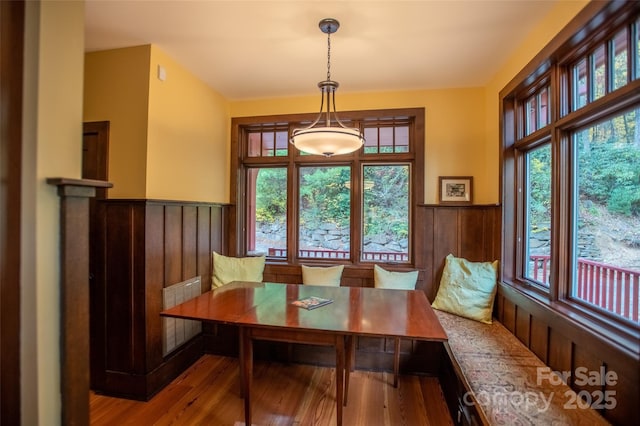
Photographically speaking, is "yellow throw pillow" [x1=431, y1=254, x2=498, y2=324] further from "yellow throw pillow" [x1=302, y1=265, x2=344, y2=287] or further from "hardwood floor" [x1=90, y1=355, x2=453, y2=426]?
"yellow throw pillow" [x1=302, y1=265, x2=344, y2=287]

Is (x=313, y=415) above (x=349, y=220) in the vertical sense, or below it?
below

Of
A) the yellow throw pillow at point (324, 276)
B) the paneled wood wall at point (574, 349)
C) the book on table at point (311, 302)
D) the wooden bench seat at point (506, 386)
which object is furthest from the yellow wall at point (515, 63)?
the book on table at point (311, 302)

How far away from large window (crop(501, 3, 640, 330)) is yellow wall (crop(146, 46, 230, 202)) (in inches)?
111

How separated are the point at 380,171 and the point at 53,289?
294 cm

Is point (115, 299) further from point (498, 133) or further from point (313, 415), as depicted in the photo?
point (498, 133)

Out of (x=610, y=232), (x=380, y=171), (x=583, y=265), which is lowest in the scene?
(x=583, y=265)

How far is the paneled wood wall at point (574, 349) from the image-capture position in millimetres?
1418

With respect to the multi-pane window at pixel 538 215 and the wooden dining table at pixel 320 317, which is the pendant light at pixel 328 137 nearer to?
the wooden dining table at pixel 320 317

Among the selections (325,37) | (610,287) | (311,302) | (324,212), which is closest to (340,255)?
(324,212)

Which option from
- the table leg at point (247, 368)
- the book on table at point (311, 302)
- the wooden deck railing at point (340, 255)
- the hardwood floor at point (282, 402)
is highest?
the wooden deck railing at point (340, 255)

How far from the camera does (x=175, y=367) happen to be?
9.20 feet

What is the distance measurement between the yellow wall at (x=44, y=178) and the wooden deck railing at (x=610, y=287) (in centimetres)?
263

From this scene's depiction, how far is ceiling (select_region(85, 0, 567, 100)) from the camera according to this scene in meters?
2.03

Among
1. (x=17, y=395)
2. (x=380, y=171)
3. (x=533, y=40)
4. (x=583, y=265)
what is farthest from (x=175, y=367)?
(x=533, y=40)
